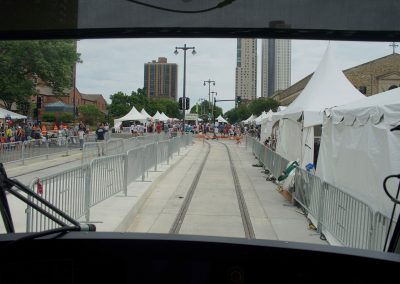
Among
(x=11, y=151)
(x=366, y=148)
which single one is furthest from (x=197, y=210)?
(x=11, y=151)

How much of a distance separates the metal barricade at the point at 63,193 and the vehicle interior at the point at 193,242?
3389 millimetres

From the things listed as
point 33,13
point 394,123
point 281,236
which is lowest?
point 281,236

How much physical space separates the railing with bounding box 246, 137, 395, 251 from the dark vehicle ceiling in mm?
3592

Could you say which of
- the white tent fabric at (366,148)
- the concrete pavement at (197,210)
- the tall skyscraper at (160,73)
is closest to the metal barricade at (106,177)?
the concrete pavement at (197,210)

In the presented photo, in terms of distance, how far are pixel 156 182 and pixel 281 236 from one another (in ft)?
22.1

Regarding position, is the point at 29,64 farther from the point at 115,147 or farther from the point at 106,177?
the point at 115,147

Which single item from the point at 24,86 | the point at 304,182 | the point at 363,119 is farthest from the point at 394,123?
the point at 24,86

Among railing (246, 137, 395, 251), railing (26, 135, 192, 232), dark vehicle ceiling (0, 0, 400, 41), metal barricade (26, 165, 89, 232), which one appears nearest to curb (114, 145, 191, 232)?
railing (26, 135, 192, 232)

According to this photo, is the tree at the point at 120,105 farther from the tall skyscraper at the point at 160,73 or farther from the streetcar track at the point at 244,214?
the streetcar track at the point at 244,214

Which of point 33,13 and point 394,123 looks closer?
point 33,13

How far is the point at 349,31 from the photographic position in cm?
214

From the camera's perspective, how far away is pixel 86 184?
817cm

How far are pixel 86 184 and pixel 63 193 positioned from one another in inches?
41.3

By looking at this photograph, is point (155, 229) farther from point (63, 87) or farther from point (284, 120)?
point (284, 120)
